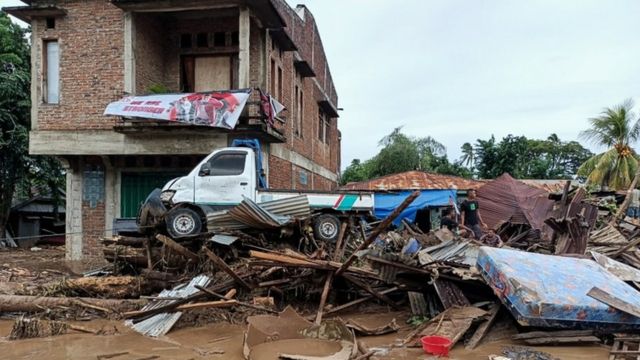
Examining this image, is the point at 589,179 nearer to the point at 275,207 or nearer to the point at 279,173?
→ the point at 279,173

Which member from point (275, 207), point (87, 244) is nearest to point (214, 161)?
point (275, 207)

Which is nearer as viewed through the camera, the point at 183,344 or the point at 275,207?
the point at 183,344

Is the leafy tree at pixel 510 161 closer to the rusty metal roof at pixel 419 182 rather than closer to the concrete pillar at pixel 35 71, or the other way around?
the rusty metal roof at pixel 419 182

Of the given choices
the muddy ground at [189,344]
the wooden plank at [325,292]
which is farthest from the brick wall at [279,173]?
the muddy ground at [189,344]

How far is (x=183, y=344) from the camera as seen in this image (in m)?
7.93

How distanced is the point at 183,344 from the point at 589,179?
982 inches

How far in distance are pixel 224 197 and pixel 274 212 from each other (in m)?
1.35

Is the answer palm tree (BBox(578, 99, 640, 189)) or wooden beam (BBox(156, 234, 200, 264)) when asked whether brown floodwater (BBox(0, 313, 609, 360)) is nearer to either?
wooden beam (BBox(156, 234, 200, 264))

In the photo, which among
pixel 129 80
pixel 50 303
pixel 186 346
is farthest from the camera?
pixel 129 80

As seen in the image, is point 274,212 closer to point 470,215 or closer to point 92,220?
point 470,215

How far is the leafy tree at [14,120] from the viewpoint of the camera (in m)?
21.7

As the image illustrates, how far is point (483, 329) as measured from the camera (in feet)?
24.0

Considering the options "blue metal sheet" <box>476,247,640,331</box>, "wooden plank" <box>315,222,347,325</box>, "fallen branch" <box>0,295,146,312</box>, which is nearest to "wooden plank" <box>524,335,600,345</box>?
"blue metal sheet" <box>476,247,640,331</box>

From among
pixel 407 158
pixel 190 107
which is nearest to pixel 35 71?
pixel 190 107
